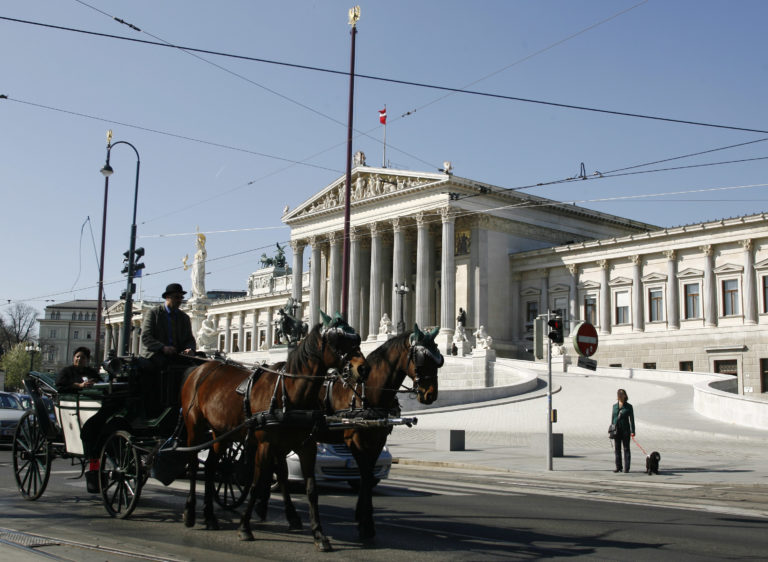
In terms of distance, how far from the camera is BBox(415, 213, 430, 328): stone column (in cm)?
6281

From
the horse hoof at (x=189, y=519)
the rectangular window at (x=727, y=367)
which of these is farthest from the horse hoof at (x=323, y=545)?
the rectangular window at (x=727, y=367)

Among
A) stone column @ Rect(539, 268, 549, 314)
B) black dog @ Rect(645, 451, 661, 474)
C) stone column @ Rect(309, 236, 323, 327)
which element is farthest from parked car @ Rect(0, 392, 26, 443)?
stone column @ Rect(309, 236, 323, 327)

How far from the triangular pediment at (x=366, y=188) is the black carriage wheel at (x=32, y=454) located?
51027 mm

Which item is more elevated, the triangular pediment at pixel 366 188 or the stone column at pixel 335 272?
the triangular pediment at pixel 366 188

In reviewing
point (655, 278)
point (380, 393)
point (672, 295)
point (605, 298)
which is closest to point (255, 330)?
point (605, 298)

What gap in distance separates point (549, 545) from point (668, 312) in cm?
5152

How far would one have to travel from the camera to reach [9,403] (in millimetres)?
23531

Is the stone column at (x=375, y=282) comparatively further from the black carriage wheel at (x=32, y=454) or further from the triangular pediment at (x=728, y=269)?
the black carriage wheel at (x=32, y=454)

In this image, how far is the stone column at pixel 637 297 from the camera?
5816 cm

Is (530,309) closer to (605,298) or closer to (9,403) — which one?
(605,298)

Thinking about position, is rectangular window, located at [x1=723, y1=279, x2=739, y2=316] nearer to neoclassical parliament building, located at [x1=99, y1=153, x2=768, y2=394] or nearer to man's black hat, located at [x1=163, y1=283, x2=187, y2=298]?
neoclassical parliament building, located at [x1=99, y1=153, x2=768, y2=394]

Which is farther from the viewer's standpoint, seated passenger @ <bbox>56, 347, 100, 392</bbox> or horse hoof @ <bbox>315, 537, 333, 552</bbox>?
seated passenger @ <bbox>56, 347, 100, 392</bbox>

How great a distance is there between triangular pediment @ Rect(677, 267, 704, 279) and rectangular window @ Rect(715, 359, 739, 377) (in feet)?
20.4

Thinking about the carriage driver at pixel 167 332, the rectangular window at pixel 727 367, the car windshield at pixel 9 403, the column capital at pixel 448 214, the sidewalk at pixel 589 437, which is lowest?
the sidewalk at pixel 589 437
